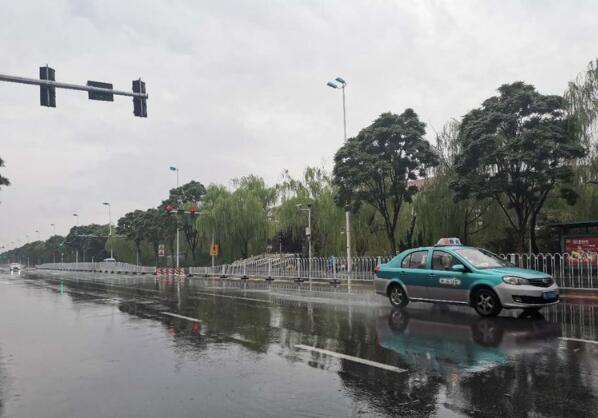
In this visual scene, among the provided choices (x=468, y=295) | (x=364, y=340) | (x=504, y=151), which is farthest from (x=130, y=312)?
(x=504, y=151)

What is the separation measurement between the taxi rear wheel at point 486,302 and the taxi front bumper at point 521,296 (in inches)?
6.0

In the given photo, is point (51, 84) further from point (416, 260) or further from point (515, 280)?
point (515, 280)

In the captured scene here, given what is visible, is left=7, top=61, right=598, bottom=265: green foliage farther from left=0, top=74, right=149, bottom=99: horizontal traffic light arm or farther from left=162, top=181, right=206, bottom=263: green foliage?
left=162, top=181, right=206, bottom=263: green foliage

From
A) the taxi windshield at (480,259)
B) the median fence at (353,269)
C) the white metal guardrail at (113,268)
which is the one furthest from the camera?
the white metal guardrail at (113,268)

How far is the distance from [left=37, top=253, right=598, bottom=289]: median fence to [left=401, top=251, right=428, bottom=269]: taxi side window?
636cm

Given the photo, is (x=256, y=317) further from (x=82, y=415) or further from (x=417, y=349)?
(x=82, y=415)

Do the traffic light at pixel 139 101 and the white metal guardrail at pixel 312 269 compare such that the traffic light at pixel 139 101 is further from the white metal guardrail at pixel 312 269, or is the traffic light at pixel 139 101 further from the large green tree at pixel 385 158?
the white metal guardrail at pixel 312 269

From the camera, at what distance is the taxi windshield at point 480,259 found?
10.9 metres

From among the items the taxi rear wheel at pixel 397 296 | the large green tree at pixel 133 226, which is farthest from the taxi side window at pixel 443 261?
the large green tree at pixel 133 226

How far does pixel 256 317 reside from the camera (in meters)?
11.8

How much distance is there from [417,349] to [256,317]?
516cm

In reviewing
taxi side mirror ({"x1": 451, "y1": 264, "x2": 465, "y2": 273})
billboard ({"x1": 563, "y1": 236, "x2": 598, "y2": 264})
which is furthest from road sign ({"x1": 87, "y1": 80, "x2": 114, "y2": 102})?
billboard ({"x1": 563, "y1": 236, "x2": 598, "y2": 264})

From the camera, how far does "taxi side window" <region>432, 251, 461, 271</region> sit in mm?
11195

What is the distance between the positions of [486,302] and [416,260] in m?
2.04
